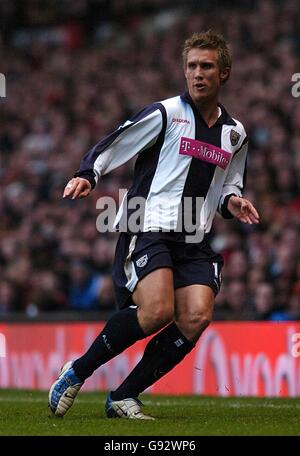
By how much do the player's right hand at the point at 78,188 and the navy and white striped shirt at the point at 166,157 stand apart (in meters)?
0.15

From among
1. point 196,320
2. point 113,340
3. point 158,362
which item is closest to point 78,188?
point 113,340

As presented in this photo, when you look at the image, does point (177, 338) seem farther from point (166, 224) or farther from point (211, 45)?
point (211, 45)

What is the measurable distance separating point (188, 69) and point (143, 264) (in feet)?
4.11

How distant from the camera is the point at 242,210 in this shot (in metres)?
7.75

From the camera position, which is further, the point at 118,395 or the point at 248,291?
the point at 248,291

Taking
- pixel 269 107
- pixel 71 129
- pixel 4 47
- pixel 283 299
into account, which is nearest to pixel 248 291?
pixel 283 299

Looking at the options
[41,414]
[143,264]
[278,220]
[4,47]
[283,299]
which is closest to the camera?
[143,264]

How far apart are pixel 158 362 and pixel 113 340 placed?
0.32m

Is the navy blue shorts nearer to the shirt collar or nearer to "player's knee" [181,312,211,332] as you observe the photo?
"player's knee" [181,312,211,332]

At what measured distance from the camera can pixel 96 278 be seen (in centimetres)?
1553

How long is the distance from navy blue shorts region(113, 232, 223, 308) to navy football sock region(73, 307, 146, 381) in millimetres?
172

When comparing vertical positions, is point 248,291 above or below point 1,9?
below

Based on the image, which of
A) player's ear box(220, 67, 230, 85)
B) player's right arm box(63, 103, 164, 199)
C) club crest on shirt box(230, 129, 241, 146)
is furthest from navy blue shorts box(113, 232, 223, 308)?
player's ear box(220, 67, 230, 85)

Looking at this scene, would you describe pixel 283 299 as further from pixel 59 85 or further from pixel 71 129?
pixel 59 85
